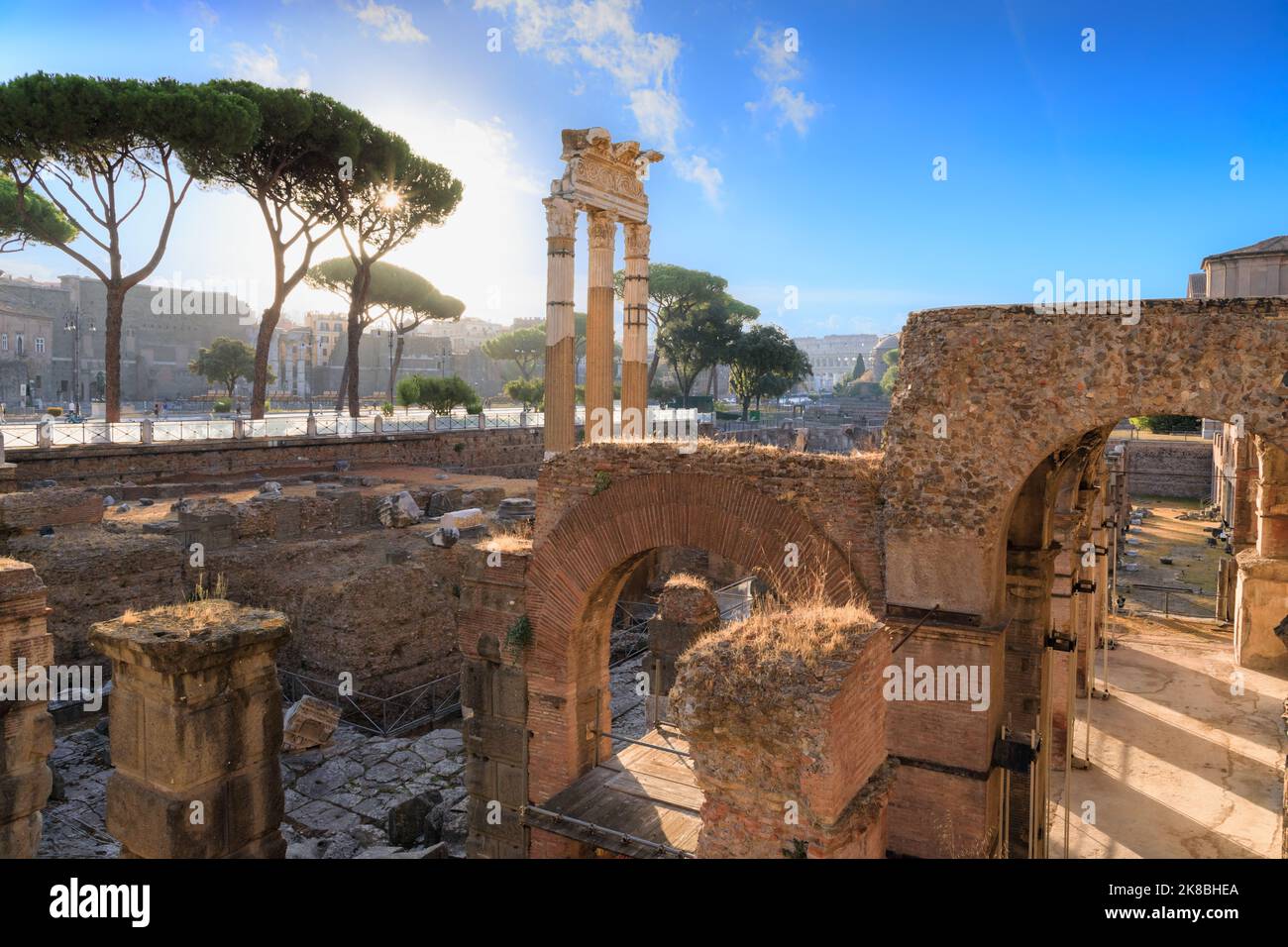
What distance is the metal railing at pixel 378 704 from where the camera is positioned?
1227 centimetres

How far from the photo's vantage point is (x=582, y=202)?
53.6 feet

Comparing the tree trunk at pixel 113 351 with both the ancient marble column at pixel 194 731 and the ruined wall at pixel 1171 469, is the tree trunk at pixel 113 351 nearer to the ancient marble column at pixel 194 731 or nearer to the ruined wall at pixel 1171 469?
the ancient marble column at pixel 194 731

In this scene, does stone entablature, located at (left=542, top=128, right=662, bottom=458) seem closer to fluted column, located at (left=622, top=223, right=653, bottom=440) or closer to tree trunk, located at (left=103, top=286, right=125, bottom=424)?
fluted column, located at (left=622, top=223, right=653, bottom=440)

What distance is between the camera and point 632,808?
6996mm

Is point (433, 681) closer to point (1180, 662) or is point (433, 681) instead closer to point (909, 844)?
point (909, 844)

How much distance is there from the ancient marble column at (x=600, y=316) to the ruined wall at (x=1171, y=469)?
2577 cm

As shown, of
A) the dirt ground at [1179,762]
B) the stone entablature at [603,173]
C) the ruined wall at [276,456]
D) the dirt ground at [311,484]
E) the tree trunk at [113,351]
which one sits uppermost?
the stone entablature at [603,173]

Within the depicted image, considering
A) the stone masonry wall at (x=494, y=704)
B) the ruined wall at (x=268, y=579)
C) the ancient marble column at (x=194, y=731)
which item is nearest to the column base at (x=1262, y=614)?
the stone masonry wall at (x=494, y=704)

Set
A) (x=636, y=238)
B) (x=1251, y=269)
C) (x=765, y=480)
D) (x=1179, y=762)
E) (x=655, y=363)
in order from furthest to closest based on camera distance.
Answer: (x=655, y=363)
(x=1251, y=269)
(x=636, y=238)
(x=1179, y=762)
(x=765, y=480)

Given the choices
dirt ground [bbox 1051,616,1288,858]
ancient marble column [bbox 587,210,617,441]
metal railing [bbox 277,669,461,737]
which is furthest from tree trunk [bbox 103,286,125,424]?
dirt ground [bbox 1051,616,1288,858]

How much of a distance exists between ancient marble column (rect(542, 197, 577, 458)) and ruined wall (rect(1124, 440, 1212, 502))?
87.2 ft

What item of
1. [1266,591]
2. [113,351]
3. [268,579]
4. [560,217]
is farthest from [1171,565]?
[113,351]

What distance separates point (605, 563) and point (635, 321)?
11758mm

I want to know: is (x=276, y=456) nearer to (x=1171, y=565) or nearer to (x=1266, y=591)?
(x=1266, y=591)
